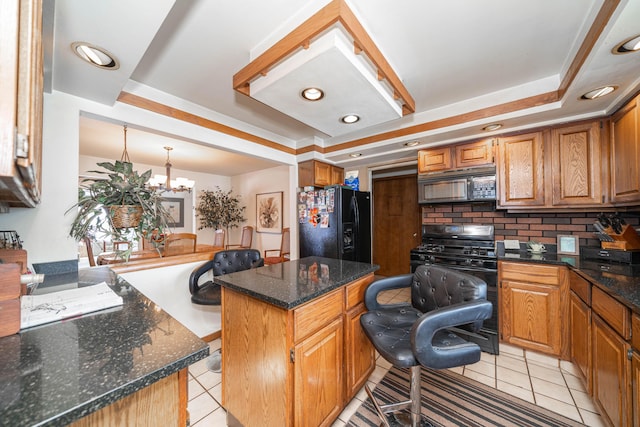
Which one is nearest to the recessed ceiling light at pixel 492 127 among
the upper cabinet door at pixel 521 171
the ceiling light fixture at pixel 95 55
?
the upper cabinet door at pixel 521 171

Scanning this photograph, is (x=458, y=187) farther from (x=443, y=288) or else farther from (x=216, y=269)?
(x=216, y=269)

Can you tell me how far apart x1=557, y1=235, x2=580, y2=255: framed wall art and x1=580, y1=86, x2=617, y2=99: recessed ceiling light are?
4.34 feet

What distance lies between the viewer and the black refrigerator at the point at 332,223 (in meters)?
3.08

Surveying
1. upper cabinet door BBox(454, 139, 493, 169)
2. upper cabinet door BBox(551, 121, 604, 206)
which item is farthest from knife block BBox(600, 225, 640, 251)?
upper cabinet door BBox(454, 139, 493, 169)

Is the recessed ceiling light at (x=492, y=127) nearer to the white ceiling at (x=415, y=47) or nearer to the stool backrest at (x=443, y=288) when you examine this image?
the white ceiling at (x=415, y=47)

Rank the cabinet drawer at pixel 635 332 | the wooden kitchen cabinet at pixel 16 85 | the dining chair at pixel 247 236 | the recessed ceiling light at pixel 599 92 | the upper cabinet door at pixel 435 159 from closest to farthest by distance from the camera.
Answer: the wooden kitchen cabinet at pixel 16 85 < the cabinet drawer at pixel 635 332 < the recessed ceiling light at pixel 599 92 < the upper cabinet door at pixel 435 159 < the dining chair at pixel 247 236

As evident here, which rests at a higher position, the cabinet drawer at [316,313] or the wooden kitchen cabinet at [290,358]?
the cabinet drawer at [316,313]

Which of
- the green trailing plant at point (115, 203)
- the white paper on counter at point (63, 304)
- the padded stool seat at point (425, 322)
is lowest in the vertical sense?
the padded stool seat at point (425, 322)

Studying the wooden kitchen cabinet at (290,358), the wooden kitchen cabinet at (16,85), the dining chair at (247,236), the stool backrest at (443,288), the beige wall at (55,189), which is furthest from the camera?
the dining chair at (247,236)

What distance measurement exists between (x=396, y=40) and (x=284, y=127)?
64.4 inches

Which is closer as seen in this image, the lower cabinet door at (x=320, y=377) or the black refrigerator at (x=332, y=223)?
the lower cabinet door at (x=320, y=377)

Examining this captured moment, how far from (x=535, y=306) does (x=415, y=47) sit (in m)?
2.35

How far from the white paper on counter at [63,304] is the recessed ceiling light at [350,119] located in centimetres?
190

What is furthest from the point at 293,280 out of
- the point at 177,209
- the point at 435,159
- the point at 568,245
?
the point at 177,209
